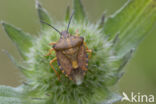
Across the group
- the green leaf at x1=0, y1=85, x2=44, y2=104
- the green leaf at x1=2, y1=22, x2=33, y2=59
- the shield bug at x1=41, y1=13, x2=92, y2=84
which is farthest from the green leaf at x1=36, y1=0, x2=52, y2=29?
the green leaf at x1=0, y1=85, x2=44, y2=104

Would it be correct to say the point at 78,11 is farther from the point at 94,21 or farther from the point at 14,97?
the point at 14,97

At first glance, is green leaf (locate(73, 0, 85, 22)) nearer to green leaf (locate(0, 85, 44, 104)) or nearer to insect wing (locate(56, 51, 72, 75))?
insect wing (locate(56, 51, 72, 75))

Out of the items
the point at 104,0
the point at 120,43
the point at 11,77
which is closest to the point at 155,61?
the point at 120,43

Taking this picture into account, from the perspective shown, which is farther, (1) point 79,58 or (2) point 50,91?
(2) point 50,91

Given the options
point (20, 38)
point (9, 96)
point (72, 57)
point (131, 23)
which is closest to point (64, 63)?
point (72, 57)

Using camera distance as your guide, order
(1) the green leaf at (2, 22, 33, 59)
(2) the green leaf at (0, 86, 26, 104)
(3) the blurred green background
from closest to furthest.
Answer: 1. (2) the green leaf at (0, 86, 26, 104)
2. (1) the green leaf at (2, 22, 33, 59)
3. (3) the blurred green background

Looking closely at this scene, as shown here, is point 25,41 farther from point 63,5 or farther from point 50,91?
point 63,5

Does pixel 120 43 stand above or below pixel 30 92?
above
